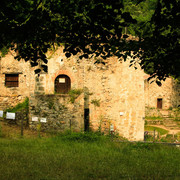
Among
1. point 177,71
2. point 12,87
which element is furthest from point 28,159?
point 12,87

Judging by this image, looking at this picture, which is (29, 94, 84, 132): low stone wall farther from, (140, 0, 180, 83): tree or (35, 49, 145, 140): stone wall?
(140, 0, 180, 83): tree

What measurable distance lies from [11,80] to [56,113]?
218 inches

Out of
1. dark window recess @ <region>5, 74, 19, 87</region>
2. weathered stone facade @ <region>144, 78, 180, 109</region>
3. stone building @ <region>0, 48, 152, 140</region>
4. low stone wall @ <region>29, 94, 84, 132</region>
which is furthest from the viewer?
weathered stone facade @ <region>144, 78, 180, 109</region>

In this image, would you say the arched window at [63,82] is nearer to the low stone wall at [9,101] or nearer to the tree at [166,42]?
the low stone wall at [9,101]

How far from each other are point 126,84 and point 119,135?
303 cm

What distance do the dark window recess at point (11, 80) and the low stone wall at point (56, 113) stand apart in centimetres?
388

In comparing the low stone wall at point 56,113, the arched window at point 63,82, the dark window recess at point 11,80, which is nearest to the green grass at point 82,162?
the low stone wall at point 56,113

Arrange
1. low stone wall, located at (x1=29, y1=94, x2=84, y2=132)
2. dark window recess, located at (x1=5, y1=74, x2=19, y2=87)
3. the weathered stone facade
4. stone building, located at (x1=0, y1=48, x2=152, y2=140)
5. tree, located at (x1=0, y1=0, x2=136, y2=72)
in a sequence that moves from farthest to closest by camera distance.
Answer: the weathered stone facade
dark window recess, located at (x1=5, y1=74, x2=19, y2=87)
stone building, located at (x1=0, y1=48, x2=152, y2=140)
low stone wall, located at (x1=29, y1=94, x2=84, y2=132)
tree, located at (x1=0, y1=0, x2=136, y2=72)

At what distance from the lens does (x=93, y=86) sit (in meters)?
14.5

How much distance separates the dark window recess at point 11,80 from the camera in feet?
55.6

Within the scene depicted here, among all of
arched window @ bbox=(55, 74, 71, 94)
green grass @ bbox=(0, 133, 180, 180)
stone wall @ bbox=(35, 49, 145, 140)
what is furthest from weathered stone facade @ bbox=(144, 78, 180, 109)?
green grass @ bbox=(0, 133, 180, 180)

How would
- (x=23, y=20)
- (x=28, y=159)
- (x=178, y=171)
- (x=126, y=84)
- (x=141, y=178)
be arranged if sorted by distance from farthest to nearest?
(x=126, y=84)
(x=28, y=159)
(x=178, y=171)
(x=141, y=178)
(x=23, y=20)

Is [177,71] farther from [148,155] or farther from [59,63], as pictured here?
[59,63]

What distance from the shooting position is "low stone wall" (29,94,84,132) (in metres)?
13.1
